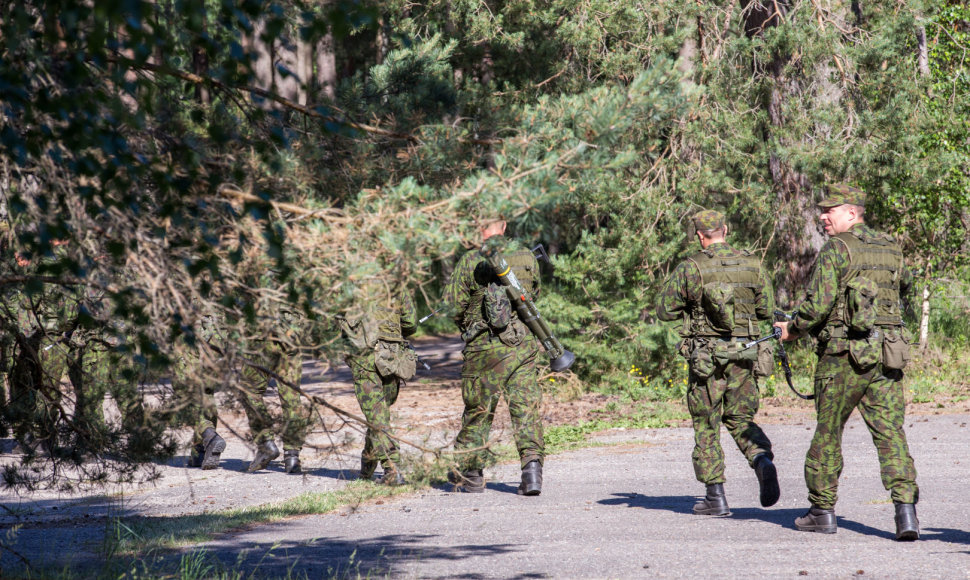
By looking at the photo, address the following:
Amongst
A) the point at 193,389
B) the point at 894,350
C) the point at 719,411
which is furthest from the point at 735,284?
the point at 193,389

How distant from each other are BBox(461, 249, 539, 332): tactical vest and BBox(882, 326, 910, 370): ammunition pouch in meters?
2.74

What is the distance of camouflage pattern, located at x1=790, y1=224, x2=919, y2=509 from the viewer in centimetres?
626

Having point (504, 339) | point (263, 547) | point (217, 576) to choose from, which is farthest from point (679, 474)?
point (217, 576)

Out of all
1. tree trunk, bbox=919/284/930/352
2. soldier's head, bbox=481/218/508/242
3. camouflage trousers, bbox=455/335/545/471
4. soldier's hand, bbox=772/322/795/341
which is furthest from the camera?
tree trunk, bbox=919/284/930/352

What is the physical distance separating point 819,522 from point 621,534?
3.85ft

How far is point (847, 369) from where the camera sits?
637 cm

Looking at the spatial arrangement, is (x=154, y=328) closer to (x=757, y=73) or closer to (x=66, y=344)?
(x=66, y=344)

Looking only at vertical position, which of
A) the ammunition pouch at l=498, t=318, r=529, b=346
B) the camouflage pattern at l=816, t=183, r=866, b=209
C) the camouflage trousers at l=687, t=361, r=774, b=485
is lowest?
the camouflage trousers at l=687, t=361, r=774, b=485

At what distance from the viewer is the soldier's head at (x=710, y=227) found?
726 cm

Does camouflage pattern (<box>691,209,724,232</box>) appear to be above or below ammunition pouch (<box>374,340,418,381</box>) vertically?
above

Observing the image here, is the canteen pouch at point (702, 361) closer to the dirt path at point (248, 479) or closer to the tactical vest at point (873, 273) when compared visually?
the tactical vest at point (873, 273)

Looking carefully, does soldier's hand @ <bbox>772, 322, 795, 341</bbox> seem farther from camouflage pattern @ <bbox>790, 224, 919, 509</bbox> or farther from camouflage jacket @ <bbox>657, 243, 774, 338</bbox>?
camouflage jacket @ <bbox>657, 243, 774, 338</bbox>

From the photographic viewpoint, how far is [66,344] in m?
6.09

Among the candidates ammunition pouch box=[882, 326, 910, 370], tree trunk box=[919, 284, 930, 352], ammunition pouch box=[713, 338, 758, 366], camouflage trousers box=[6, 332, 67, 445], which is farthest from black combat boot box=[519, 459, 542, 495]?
tree trunk box=[919, 284, 930, 352]
